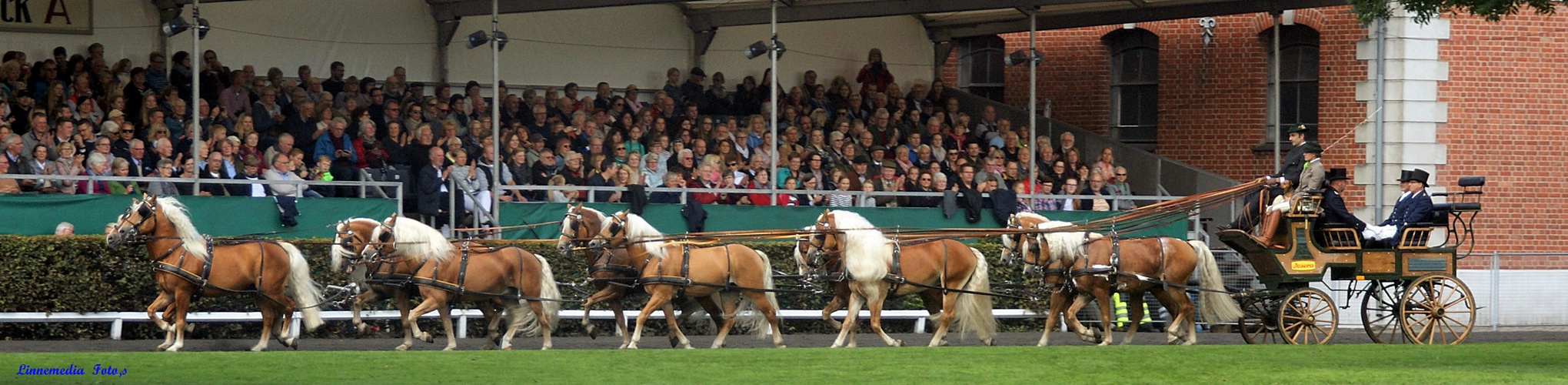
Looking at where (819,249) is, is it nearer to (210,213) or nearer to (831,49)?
(210,213)

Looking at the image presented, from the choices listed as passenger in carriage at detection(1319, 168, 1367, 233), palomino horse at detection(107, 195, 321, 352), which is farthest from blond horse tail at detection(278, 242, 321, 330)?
passenger in carriage at detection(1319, 168, 1367, 233)

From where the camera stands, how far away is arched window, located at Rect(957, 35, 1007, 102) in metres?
28.5

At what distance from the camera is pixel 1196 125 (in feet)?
85.8

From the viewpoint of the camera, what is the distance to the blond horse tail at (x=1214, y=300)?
17125 millimetres

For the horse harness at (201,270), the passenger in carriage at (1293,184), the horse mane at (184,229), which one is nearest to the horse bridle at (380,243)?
the horse harness at (201,270)

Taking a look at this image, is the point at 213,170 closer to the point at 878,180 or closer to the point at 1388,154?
the point at 878,180

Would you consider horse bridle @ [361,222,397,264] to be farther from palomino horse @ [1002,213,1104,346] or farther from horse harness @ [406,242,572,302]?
palomino horse @ [1002,213,1104,346]

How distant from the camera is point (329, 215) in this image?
1859cm

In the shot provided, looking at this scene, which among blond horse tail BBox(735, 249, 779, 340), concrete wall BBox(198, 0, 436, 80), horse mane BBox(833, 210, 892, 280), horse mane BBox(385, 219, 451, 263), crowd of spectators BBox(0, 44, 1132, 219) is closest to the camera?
horse mane BBox(385, 219, 451, 263)

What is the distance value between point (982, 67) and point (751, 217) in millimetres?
9149

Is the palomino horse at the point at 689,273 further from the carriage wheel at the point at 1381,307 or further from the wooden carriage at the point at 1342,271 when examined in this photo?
the carriage wheel at the point at 1381,307

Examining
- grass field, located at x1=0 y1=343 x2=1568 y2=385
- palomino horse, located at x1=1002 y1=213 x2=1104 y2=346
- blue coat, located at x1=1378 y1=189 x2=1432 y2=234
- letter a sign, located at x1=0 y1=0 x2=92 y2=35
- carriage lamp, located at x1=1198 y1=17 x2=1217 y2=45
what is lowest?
grass field, located at x1=0 y1=343 x2=1568 y2=385

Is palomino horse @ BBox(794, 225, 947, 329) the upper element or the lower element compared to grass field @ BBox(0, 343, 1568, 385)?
upper

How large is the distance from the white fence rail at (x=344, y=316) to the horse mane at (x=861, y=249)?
152 cm
